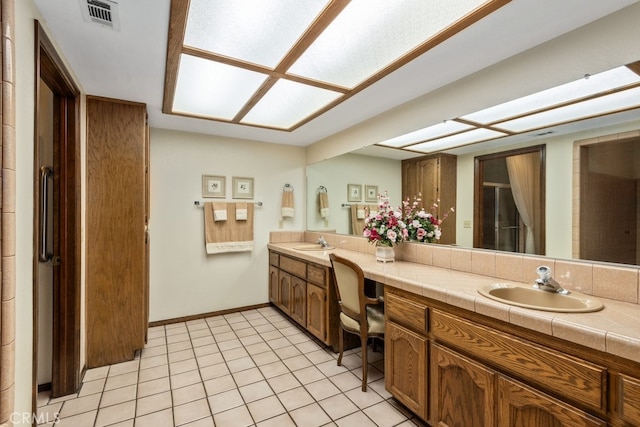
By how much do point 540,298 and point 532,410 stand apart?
57 centimetres

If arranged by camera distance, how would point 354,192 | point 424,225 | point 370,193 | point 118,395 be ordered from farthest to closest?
point 354,192
point 370,193
point 424,225
point 118,395

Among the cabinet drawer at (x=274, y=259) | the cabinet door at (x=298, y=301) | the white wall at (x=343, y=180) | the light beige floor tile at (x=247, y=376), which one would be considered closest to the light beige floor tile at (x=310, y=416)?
the light beige floor tile at (x=247, y=376)

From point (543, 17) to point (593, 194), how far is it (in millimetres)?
918

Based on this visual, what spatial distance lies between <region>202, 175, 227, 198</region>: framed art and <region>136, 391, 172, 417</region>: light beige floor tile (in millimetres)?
2090

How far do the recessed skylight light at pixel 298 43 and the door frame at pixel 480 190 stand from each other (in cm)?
87

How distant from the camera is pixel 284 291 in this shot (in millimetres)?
3385

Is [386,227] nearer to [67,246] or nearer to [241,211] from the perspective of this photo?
[241,211]

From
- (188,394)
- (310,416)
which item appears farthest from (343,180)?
(188,394)

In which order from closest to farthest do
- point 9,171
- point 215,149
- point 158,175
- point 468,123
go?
1. point 9,171
2. point 468,123
3. point 158,175
4. point 215,149

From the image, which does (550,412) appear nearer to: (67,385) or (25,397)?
(25,397)

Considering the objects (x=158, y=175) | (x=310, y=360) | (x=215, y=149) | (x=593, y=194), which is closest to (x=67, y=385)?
(x=310, y=360)

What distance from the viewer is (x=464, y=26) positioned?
1416 millimetres

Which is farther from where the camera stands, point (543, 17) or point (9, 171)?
point (543, 17)

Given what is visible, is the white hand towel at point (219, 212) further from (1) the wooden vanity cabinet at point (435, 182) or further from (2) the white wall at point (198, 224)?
(1) the wooden vanity cabinet at point (435, 182)
